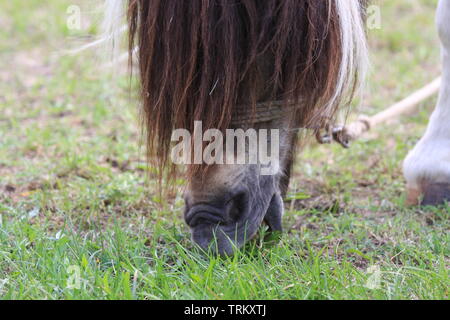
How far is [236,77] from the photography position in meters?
1.70

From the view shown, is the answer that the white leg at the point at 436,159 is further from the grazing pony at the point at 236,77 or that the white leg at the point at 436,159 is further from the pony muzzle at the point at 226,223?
the pony muzzle at the point at 226,223

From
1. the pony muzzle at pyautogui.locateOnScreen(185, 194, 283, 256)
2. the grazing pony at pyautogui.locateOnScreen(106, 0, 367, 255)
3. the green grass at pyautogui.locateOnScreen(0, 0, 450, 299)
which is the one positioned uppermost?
the grazing pony at pyautogui.locateOnScreen(106, 0, 367, 255)

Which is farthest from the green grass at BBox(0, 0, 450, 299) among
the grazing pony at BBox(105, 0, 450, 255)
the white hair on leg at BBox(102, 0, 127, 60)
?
the white hair on leg at BBox(102, 0, 127, 60)

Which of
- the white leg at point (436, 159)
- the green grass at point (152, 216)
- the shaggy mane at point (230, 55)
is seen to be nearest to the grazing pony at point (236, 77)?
the shaggy mane at point (230, 55)

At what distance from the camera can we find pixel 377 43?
4.78 m

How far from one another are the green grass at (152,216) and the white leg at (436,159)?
2.9 inches

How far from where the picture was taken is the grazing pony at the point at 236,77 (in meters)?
1.66

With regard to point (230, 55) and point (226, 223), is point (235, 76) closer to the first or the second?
point (230, 55)

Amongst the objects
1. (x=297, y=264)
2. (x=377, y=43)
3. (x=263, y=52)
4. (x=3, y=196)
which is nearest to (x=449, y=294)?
(x=297, y=264)

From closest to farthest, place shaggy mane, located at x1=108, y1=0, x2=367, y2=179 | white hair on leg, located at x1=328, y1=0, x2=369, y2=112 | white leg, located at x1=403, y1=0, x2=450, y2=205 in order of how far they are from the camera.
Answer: shaggy mane, located at x1=108, y1=0, x2=367, y2=179
white hair on leg, located at x1=328, y1=0, x2=369, y2=112
white leg, located at x1=403, y1=0, x2=450, y2=205

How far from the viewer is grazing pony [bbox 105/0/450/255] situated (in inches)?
65.2

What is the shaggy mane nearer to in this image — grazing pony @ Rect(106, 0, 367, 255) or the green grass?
grazing pony @ Rect(106, 0, 367, 255)

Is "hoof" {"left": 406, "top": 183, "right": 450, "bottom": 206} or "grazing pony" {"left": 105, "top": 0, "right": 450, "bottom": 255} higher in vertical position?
"grazing pony" {"left": 105, "top": 0, "right": 450, "bottom": 255}

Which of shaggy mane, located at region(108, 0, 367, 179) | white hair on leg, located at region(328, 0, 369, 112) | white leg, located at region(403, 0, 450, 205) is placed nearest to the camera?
shaggy mane, located at region(108, 0, 367, 179)
